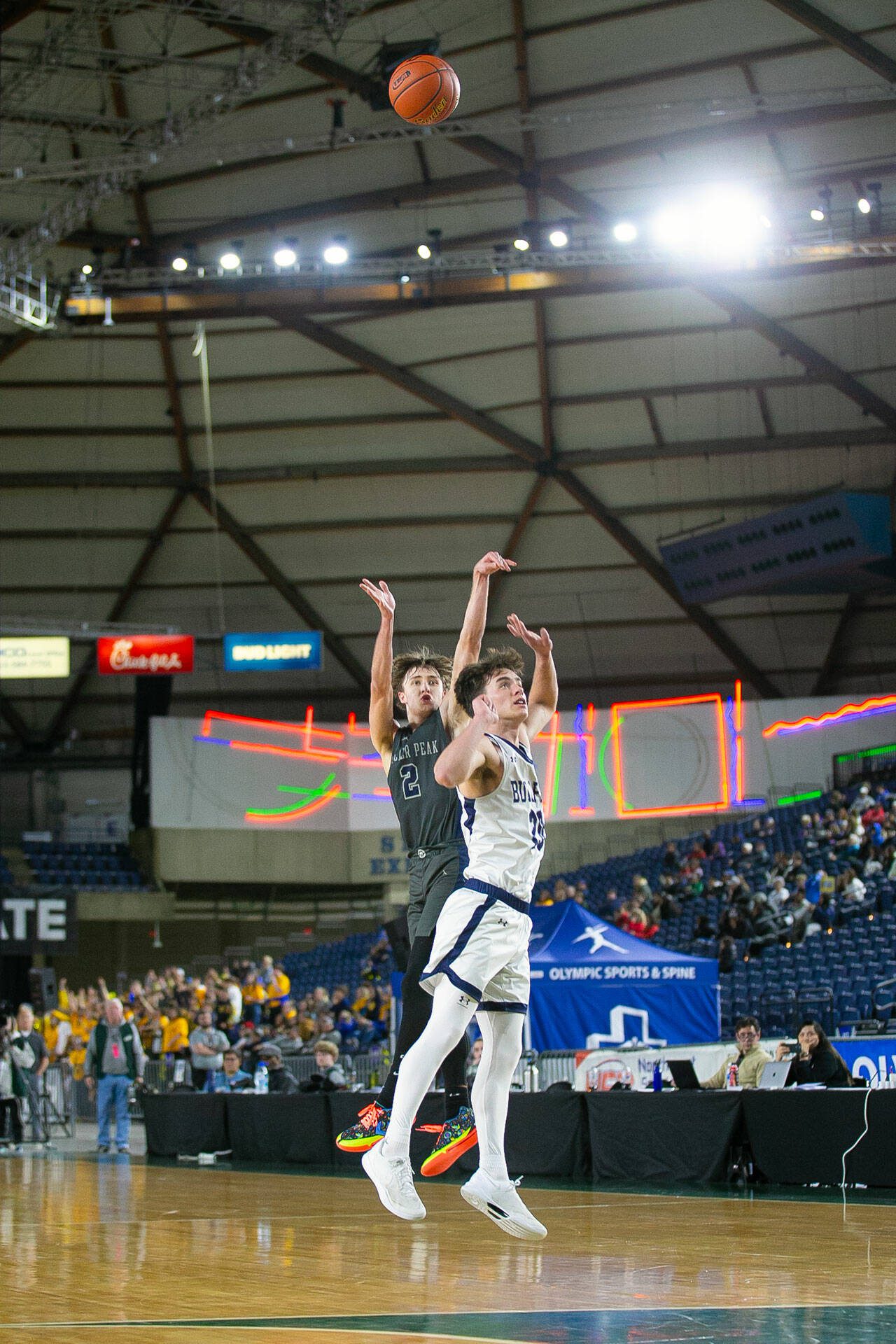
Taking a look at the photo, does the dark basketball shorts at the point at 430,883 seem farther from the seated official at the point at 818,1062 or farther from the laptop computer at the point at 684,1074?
the laptop computer at the point at 684,1074

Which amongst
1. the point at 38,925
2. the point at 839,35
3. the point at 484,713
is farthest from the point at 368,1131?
the point at 38,925

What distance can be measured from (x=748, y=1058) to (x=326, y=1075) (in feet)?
15.1

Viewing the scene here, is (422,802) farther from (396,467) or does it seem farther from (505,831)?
(396,467)

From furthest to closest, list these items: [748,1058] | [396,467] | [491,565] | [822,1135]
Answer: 1. [396,467]
2. [748,1058]
3. [822,1135]
4. [491,565]

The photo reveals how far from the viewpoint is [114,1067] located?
52.6 feet

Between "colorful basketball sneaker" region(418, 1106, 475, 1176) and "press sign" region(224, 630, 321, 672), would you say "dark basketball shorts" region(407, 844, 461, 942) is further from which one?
"press sign" region(224, 630, 321, 672)

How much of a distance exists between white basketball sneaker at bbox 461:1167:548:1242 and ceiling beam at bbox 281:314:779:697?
2342cm

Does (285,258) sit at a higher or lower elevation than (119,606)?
higher

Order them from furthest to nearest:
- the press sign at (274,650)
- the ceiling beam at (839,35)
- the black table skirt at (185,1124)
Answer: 1. the press sign at (274,650)
2. the ceiling beam at (839,35)
3. the black table skirt at (185,1124)

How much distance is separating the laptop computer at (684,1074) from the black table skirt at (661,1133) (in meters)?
0.75

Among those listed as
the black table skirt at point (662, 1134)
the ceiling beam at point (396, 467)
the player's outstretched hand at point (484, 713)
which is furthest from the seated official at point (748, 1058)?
the ceiling beam at point (396, 467)

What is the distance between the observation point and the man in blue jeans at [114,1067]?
52.7 ft

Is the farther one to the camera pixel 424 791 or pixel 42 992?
pixel 42 992

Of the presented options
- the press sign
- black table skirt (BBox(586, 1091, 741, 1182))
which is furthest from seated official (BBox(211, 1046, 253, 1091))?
the press sign
